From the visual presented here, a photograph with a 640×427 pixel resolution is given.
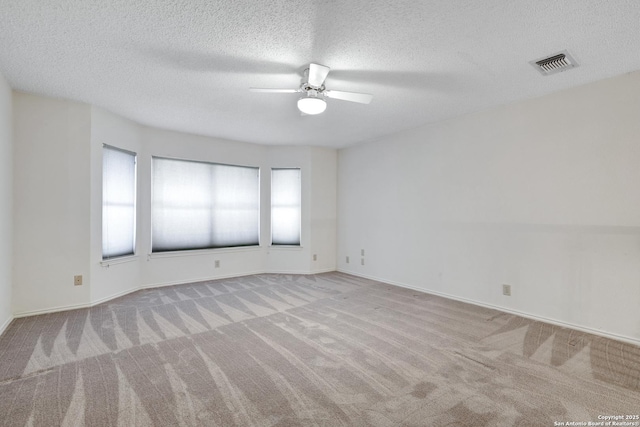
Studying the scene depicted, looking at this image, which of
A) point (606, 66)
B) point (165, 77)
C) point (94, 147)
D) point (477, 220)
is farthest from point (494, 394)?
point (94, 147)

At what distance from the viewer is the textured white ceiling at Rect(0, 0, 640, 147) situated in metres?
2.02

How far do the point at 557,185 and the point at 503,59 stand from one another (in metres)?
1.62

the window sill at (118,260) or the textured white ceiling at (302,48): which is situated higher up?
the textured white ceiling at (302,48)

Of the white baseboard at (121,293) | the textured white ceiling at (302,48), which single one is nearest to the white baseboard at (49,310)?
the white baseboard at (121,293)

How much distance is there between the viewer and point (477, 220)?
404cm

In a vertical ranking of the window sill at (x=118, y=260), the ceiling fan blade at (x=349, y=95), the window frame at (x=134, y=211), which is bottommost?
the window sill at (x=118, y=260)

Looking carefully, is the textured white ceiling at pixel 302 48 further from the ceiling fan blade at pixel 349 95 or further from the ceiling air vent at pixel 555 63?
the ceiling fan blade at pixel 349 95

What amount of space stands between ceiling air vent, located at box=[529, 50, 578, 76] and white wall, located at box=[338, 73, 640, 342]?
2.11 feet

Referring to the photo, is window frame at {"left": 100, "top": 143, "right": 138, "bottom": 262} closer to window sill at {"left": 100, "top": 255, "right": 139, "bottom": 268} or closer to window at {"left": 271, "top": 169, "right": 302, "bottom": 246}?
window sill at {"left": 100, "top": 255, "right": 139, "bottom": 268}

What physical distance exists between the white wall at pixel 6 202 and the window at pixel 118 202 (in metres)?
0.89

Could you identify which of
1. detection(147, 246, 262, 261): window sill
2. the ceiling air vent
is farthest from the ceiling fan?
detection(147, 246, 262, 261): window sill

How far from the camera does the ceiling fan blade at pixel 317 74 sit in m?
2.65

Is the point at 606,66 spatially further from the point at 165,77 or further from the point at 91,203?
the point at 91,203

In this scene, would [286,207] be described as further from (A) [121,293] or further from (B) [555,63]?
(B) [555,63]
